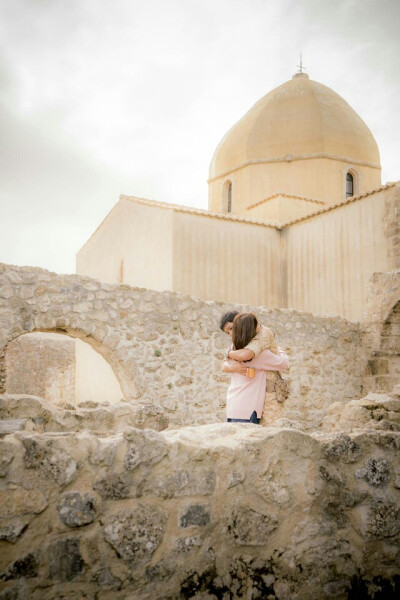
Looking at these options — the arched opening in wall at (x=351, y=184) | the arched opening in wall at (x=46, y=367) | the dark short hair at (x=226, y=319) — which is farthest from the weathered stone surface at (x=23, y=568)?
the arched opening in wall at (x=351, y=184)

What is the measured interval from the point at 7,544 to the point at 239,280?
45.1 feet

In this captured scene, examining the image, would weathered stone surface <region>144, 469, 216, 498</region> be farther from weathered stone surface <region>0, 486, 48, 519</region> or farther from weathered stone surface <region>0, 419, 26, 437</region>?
weathered stone surface <region>0, 419, 26, 437</region>

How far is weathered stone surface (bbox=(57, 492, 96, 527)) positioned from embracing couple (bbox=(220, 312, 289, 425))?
2032 mm

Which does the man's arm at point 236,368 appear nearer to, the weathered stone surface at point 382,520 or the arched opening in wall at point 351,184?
the weathered stone surface at point 382,520

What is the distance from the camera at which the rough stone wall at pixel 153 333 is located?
268 inches

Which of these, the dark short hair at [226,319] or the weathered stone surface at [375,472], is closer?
the weathered stone surface at [375,472]

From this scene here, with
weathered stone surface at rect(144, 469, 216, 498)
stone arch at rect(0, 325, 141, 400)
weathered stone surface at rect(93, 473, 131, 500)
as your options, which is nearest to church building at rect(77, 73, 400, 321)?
stone arch at rect(0, 325, 141, 400)

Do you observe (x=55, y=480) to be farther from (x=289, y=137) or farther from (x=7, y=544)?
(x=289, y=137)

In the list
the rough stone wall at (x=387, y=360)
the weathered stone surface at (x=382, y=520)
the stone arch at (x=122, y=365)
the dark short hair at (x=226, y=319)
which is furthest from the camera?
the rough stone wall at (x=387, y=360)

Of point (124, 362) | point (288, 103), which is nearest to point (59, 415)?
point (124, 362)

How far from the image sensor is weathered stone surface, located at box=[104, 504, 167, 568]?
198 centimetres

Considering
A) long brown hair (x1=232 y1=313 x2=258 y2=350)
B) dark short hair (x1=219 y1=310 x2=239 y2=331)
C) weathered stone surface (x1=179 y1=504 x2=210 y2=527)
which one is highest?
dark short hair (x1=219 y1=310 x2=239 y2=331)

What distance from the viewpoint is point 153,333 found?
775 centimetres

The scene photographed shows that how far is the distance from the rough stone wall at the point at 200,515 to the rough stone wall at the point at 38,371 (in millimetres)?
13535
